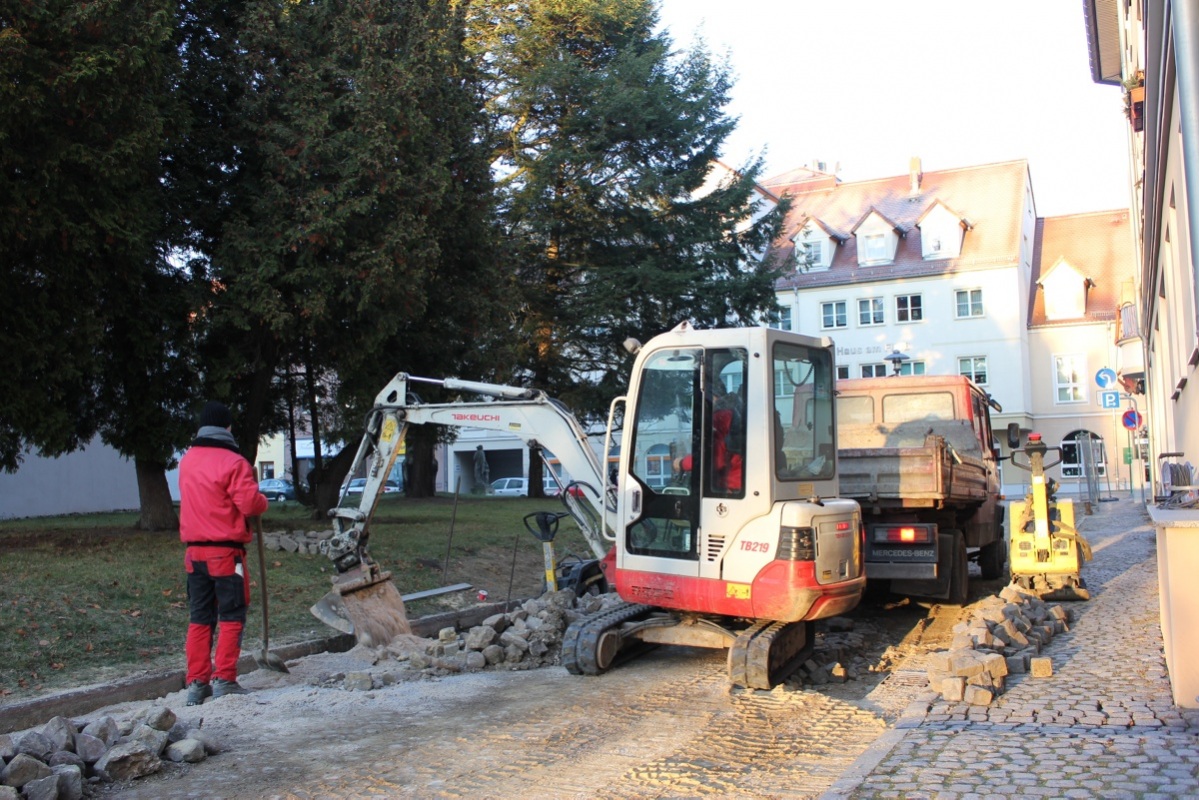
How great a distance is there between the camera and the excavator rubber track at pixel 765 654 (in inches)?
309

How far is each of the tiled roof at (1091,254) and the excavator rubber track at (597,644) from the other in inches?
1676

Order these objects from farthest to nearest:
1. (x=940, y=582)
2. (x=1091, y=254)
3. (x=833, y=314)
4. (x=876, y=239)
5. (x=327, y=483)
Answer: (x=833, y=314), (x=876, y=239), (x=1091, y=254), (x=327, y=483), (x=940, y=582)

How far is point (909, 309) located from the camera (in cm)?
4894

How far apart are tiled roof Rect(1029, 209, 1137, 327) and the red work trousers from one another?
44996 millimetres

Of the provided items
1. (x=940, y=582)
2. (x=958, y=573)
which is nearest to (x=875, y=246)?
(x=958, y=573)

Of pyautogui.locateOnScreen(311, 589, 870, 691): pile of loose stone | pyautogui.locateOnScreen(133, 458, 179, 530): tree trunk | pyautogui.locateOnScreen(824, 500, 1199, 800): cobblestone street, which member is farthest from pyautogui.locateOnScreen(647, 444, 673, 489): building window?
pyautogui.locateOnScreen(133, 458, 179, 530): tree trunk

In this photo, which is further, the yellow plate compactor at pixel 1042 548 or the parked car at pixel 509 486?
the parked car at pixel 509 486

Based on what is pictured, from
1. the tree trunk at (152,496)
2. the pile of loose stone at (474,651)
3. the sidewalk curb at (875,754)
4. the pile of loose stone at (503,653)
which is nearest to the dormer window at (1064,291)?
the pile of loose stone at (503,653)

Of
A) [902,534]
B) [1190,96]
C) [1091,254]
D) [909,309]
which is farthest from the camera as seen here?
[1091,254]

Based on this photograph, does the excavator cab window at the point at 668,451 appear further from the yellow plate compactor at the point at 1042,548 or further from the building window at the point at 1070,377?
the building window at the point at 1070,377

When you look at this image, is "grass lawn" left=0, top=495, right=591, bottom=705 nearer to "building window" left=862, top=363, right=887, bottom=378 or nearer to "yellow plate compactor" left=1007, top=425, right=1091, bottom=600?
"yellow plate compactor" left=1007, top=425, right=1091, bottom=600

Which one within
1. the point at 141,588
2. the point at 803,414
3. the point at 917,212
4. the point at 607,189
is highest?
the point at 917,212

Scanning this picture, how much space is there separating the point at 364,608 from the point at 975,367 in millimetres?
42162

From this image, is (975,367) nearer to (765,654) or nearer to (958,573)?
(958,573)
